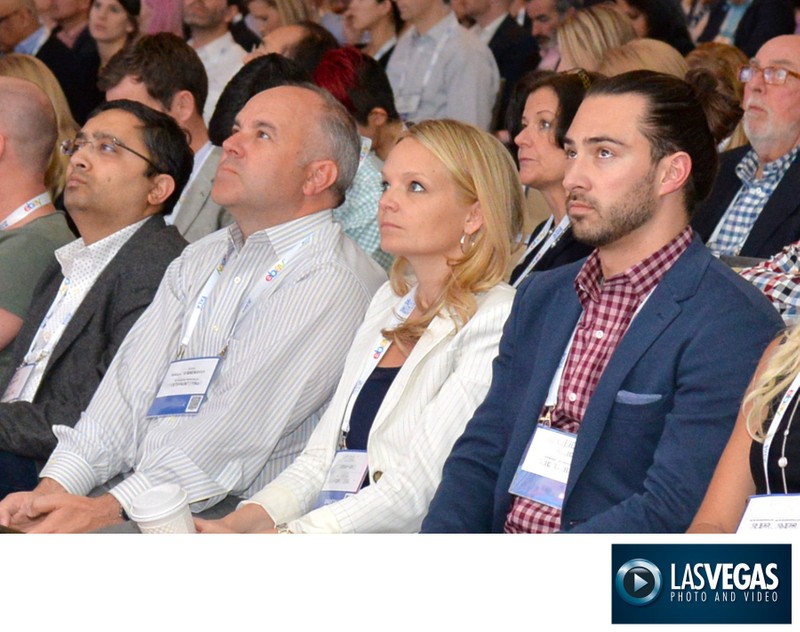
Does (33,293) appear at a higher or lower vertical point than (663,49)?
lower

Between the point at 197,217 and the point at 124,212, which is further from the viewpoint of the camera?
the point at 197,217

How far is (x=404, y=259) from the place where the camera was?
11.4ft

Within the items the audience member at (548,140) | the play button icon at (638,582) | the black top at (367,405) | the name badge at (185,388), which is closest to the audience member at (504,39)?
the audience member at (548,140)

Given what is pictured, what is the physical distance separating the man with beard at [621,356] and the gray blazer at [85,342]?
139 cm

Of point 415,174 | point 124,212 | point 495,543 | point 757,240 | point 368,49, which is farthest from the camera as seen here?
point 368,49

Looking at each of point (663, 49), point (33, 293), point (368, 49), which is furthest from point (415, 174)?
point (368, 49)

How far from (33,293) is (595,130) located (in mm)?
2128

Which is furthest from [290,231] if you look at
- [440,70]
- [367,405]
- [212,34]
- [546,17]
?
[546,17]

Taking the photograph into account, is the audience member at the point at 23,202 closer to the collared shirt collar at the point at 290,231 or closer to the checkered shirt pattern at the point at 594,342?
the collared shirt collar at the point at 290,231

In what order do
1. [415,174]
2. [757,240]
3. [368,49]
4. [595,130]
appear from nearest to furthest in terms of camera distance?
[595,130], [415,174], [757,240], [368,49]

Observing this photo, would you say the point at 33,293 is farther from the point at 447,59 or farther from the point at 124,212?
the point at 447,59

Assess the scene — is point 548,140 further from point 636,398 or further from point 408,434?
point 636,398

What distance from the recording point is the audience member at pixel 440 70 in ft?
22.0

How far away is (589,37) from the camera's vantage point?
5.27 metres
